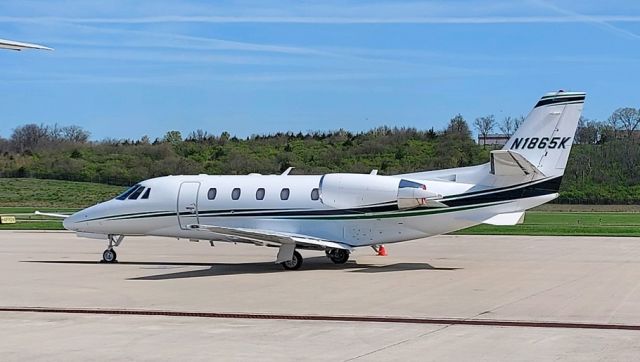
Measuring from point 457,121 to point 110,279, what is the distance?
79703 mm

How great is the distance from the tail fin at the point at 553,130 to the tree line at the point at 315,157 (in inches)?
1996

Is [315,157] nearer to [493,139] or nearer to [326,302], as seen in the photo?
[493,139]

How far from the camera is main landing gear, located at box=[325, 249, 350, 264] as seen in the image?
86.9 ft

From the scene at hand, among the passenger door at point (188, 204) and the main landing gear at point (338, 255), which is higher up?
the passenger door at point (188, 204)

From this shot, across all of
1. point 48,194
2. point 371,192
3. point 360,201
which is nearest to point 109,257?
point 360,201

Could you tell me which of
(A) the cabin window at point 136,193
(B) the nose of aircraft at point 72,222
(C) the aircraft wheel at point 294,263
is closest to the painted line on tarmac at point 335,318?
(C) the aircraft wheel at point 294,263

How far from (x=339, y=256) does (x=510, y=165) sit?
571cm

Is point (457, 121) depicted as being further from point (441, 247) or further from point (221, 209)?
point (221, 209)

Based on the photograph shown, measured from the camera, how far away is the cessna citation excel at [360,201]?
23.7 meters

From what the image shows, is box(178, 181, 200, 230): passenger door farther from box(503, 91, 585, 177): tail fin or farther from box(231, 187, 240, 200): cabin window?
box(503, 91, 585, 177): tail fin

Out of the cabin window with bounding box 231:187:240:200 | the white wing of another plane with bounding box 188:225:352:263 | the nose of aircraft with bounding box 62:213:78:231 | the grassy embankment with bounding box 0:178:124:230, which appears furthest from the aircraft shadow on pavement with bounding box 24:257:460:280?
the grassy embankment with bounding box 0:178:124:230

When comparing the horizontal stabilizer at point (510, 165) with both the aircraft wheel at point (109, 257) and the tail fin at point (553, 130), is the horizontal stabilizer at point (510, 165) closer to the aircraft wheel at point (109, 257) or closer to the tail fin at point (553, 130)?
the tail fin at point (553, 130)

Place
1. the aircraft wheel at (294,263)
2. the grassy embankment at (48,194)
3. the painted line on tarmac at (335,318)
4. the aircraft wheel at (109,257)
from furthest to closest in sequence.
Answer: the grassy embankment at (48,194)
the aircraft wheel at (109,257)
the aircraft wheel at (294,263)
the painted line on tarmac at (335,318)

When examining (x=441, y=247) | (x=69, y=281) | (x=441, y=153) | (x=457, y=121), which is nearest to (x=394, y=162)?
(x=441, y=153)
